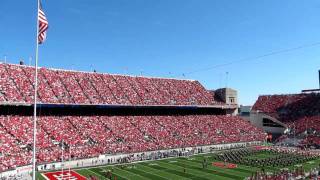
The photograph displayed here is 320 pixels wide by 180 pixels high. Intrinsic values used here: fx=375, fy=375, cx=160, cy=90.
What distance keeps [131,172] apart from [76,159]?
728cm

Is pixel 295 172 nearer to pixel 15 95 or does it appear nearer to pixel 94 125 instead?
pixel 94 125

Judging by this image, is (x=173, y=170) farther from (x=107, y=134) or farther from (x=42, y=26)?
(x=42, y=26)

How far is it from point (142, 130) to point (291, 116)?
31090 millimetres

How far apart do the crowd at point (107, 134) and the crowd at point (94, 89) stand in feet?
8.66

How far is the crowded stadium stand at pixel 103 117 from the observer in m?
42.5

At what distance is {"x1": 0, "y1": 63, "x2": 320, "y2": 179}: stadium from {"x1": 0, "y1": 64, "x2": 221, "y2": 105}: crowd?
15 centimetres

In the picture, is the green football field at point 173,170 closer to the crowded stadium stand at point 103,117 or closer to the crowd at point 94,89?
the crowded stadium stand at point 103,117

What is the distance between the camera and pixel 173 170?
3831 cm

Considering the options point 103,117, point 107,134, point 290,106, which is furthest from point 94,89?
point 290,106

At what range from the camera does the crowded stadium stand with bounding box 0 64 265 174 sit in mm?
42469

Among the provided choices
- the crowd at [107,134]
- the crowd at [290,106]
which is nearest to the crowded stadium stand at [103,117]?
the crowd at [107,134]

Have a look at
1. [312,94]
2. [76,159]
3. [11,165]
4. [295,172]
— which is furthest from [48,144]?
[312,94]

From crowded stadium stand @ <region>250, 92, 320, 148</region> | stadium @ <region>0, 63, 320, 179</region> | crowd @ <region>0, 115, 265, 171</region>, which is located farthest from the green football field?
crowded stadium stand @ <region>250, 92, 320, 148</region>

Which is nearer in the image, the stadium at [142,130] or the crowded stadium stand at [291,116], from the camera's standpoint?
the stadium at [142,130]
